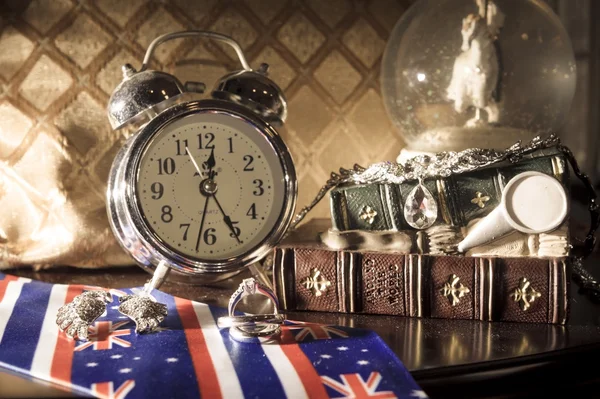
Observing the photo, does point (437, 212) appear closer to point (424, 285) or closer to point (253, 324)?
point (424, 285)

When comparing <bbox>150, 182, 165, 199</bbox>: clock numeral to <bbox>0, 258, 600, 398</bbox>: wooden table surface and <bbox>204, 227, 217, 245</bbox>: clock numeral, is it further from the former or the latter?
<bbox>0, 258, 600, 398</bbox>: wooden table surface

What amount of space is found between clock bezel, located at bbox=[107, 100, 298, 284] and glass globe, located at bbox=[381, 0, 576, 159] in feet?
1.11

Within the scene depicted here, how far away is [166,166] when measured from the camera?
906 millimetres

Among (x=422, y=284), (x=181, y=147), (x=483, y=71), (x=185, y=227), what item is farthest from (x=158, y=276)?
(x=483, y=71)

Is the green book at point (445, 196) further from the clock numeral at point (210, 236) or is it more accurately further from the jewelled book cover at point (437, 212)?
the clock numeral at point (210, 236)

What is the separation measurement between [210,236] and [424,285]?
11.4 inches

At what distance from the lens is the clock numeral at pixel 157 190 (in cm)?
90

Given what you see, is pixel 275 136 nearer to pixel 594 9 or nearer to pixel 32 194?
pixel 32 194

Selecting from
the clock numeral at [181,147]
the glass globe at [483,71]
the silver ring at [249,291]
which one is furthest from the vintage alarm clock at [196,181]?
the glass globe at [483,71]

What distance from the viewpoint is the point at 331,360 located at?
0.70 meters

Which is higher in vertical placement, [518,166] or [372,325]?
[518,166]

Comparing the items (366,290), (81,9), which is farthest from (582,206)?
(81,9)

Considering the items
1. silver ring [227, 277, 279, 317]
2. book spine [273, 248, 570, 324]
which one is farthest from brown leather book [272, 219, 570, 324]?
silver ring [227, 277, 279, 317]

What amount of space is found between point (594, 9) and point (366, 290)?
107cm
